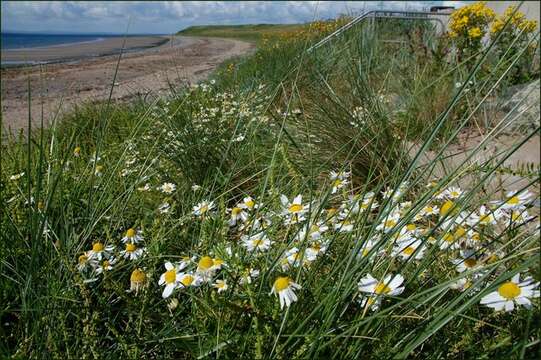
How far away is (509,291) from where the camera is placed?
87cm

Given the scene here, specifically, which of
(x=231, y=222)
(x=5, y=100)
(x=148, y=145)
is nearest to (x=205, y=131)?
(x=148, y=145)

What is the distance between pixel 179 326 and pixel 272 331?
0.30m

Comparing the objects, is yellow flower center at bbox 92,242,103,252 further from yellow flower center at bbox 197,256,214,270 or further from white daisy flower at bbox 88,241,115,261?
yellow flower center at bbox 197,256,214,270

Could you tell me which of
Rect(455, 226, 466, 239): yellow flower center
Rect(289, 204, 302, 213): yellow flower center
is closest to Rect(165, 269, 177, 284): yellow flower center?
Rect(289, 204, 302, 213): yellow flower center

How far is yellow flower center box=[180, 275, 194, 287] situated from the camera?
3.60 ft

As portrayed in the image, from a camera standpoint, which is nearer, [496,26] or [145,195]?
[145,195]

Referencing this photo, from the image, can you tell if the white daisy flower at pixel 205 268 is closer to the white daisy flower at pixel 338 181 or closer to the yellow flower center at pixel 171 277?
the yellow flower center at pixel 171 277

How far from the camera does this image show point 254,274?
3.80ft

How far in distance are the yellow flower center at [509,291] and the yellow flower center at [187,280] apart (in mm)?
654

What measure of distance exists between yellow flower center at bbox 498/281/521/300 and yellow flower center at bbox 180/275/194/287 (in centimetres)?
65

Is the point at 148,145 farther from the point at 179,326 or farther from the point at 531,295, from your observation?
the point at 531,295

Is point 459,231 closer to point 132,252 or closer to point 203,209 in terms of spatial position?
point 203,209

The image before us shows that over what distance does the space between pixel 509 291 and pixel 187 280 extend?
0.68m

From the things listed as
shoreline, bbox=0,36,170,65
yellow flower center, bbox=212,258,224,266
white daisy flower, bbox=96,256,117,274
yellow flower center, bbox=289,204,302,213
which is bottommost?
white daisy flower, bbox=96,256,117,274
